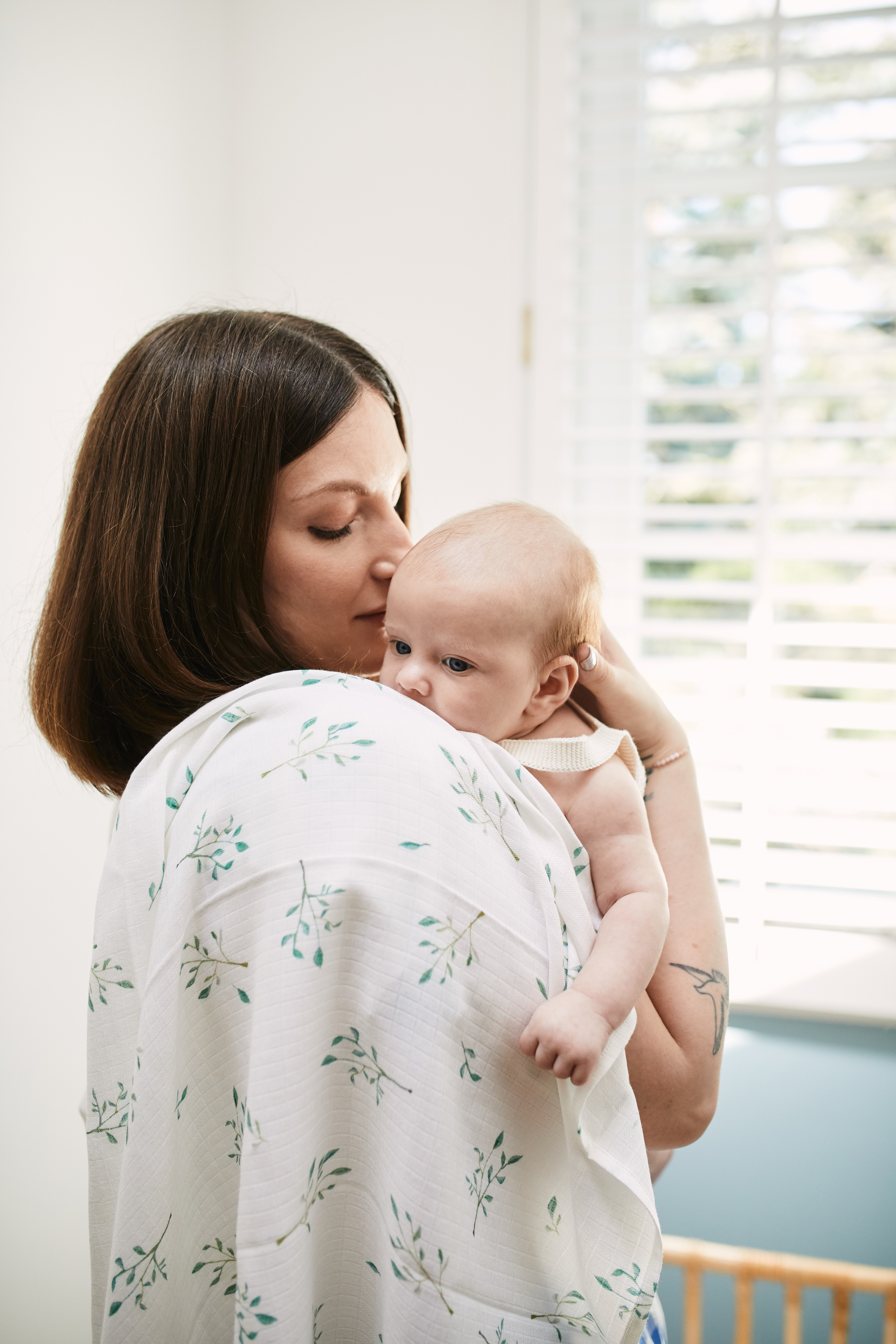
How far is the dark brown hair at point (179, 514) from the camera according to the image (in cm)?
84

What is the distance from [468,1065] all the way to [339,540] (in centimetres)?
52

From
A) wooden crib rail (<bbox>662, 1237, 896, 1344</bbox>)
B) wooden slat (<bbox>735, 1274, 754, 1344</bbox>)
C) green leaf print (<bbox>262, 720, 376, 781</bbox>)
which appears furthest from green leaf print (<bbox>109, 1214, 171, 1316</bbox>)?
wooden slat (<bbox>735, 1274, 754, 1344</bbox>)

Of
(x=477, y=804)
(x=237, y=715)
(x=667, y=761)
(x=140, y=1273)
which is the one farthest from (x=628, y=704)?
(x=140, y=1273)

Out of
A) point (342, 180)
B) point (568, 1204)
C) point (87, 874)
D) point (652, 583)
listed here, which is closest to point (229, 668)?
point (568, 1204)

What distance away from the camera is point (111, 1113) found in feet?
2.38

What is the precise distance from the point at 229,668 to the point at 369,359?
37 cm

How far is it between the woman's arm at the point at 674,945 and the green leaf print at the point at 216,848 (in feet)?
1.25

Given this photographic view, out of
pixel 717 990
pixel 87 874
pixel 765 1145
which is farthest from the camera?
pixel 765 1145

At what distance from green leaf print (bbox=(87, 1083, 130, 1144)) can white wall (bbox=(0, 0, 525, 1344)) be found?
26.6 inches

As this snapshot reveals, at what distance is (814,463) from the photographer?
175 cm

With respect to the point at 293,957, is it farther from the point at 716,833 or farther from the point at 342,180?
the point at 342,180

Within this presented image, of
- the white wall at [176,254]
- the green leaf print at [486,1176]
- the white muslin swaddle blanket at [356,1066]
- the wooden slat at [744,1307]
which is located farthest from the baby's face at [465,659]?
the wooden slat at [744,1307]

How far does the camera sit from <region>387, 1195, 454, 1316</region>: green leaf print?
23.3 inches

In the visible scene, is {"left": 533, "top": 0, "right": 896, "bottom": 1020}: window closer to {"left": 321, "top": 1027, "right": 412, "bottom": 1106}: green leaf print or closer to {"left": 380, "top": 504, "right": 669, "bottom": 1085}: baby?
{"left": 380, "top": 504, "right": 669, "bottom": 1085}: baby
